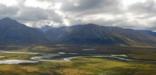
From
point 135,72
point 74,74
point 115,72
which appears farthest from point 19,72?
point 135,72

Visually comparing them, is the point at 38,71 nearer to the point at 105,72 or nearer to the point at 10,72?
the point at 10,72

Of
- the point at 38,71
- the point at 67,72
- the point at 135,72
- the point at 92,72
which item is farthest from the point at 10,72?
the point at 135,72

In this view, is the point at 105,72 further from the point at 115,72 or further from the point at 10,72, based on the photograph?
the point at 10,72

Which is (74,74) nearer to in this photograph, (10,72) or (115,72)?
(115,72)

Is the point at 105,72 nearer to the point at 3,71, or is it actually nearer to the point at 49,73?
the point at 49,73

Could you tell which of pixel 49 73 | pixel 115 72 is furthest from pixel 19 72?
pixel 115 72

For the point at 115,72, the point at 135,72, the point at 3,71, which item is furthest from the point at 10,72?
the point at 135,72
